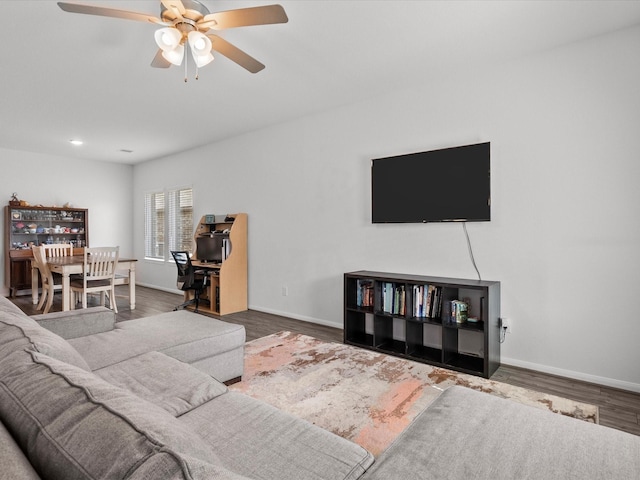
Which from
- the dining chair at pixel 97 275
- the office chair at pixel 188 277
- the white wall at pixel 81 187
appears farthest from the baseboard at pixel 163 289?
the dining chair at pixel 97 275

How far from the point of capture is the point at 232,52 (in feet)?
8.36

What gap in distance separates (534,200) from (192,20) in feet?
9.75

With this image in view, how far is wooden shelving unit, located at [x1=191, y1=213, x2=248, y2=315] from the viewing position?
5219 mm

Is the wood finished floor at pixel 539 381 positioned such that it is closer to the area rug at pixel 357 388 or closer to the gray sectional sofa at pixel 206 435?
the area rug at pixel 357 388

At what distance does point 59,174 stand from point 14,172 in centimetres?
69

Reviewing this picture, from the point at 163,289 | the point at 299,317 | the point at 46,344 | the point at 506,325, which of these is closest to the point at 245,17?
the point at 46,344

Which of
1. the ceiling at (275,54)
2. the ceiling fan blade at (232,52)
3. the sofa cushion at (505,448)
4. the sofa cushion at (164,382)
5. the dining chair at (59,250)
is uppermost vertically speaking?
the ceiling at (275,54)

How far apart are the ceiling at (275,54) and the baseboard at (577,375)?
269cm

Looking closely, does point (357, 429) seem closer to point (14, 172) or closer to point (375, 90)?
point (375, 90)

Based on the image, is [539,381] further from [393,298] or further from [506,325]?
[393,298]

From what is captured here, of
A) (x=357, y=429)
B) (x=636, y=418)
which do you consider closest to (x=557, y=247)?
(x=636, y=418)

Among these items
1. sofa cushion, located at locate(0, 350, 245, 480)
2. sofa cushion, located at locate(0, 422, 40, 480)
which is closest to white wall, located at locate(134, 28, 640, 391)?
sofa cushion, located at locate(0, 350, 245, 480)

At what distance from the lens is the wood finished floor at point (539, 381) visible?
7.87 ft

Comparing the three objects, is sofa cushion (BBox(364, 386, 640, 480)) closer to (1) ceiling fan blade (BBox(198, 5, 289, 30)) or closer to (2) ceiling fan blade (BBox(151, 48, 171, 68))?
(1) ceiling fan blade (BBox(198, 5, 289, 30))
